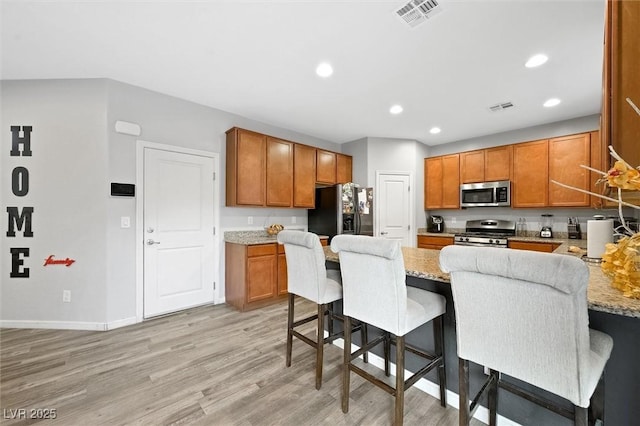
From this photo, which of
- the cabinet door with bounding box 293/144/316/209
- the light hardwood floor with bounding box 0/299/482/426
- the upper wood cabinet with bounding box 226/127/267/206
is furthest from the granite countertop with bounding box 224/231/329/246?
the light hardwood floor with bounding box 0/299/482/426

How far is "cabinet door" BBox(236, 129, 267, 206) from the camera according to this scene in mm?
3576

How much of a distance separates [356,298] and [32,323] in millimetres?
3580

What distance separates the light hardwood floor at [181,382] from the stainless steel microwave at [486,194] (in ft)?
11.7

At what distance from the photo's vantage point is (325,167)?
470 cm

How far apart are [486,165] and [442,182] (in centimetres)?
76

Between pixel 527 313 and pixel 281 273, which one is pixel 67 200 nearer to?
pixel 281 273

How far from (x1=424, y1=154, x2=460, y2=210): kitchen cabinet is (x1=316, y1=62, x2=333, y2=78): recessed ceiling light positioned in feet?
10.5

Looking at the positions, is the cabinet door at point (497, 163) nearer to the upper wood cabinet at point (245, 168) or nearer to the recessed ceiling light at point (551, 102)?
the recessed ceiling light at point (551, 102)

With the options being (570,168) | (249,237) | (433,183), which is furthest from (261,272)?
(570,168)

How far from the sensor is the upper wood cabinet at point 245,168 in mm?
3561

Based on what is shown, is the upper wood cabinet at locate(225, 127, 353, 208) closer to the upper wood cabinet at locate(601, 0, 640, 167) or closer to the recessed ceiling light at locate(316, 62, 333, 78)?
the recessed ceiling light at locate(316, 62, 333, 78)

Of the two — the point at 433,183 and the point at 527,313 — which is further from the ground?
the point at 433,183

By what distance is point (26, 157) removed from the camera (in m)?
2.82

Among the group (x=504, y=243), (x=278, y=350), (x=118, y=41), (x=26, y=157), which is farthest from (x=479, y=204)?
(x=26, y=157)
